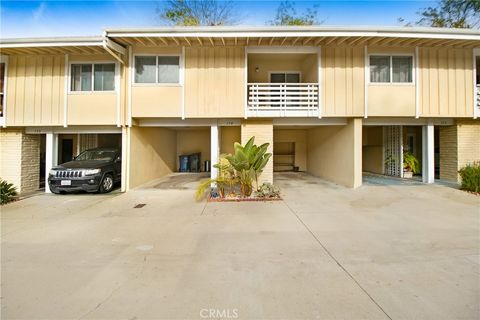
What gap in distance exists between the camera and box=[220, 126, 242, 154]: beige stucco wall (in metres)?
14.3

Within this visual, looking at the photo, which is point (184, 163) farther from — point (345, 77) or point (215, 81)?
point (345, 77)

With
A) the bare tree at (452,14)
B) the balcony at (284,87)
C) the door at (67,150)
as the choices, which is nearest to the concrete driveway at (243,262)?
the balcony at (284,87)

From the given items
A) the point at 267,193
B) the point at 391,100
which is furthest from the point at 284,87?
the point at 267,193

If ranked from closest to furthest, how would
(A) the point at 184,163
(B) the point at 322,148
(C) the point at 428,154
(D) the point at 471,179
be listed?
(D) the point at 471,179 < (C) the point at 428,154 < (B) the point at 322,148 < (A) the point at 184,163

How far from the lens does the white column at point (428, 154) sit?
10.1 meters

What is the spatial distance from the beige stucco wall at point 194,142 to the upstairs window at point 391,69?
988 centimetres

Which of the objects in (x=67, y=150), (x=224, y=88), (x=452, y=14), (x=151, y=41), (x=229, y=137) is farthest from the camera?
(x=452, y=14)

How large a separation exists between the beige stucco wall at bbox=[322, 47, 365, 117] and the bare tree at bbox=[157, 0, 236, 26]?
1202cm

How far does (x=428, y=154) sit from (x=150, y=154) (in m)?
11.8

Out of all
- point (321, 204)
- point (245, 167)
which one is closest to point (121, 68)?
point (245, 167)

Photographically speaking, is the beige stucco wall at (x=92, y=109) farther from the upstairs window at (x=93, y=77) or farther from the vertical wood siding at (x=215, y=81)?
the vertical wood siding at (x=215, y=81)

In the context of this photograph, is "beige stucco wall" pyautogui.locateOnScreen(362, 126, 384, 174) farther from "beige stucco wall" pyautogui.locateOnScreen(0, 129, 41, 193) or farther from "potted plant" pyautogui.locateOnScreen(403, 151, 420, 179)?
"beige stucco wall" pyautogui.locateOnScreen(0, 129, 41, 193)

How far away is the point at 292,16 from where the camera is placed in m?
20.1

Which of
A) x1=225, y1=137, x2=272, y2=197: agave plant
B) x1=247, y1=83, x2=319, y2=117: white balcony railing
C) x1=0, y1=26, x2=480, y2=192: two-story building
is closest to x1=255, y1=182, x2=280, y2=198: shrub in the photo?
x1=225, y1=137, x2=272, y2=197: agave plant
